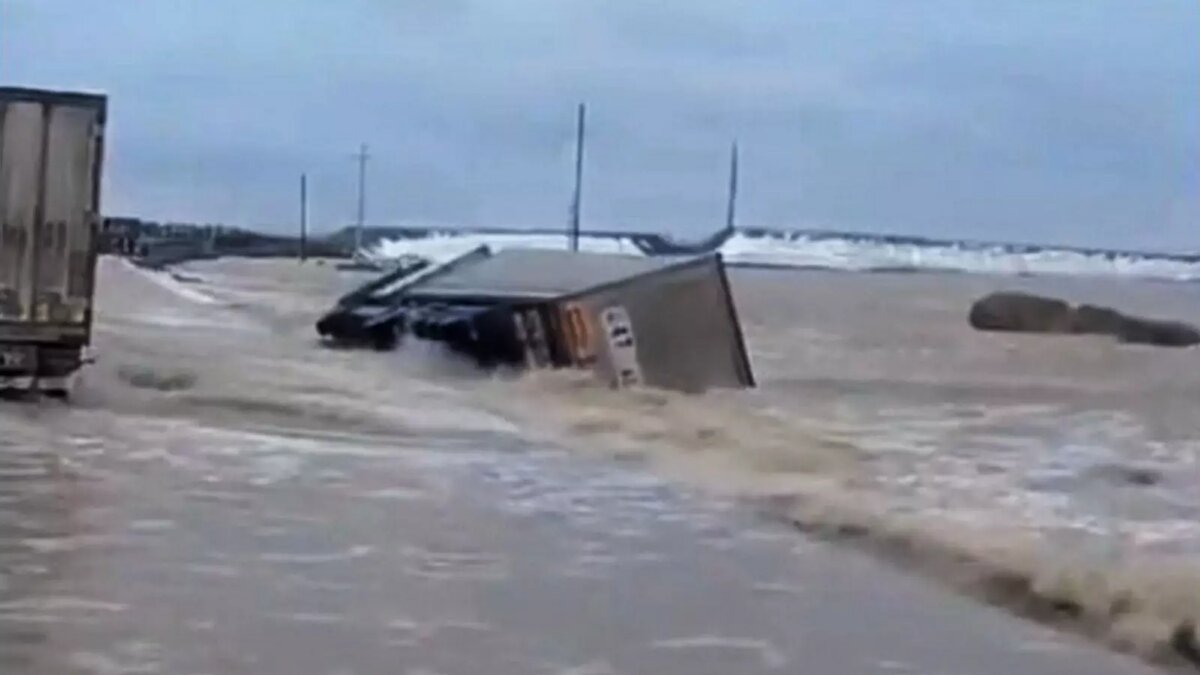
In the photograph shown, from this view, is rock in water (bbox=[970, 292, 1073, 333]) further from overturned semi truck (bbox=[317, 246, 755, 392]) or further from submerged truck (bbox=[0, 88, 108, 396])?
submerged truck (bbox=[0, 88, 108, 396])

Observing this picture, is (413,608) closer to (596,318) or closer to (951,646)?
(951,646)

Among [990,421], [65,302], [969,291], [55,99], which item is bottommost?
[969,291]

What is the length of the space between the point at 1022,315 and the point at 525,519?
2043 inches

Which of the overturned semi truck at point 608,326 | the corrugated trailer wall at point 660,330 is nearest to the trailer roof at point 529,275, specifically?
the overturned semi truck at point 608,326

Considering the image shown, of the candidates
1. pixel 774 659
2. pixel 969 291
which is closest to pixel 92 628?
pixel 774 659

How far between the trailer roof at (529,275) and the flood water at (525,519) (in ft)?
7.33

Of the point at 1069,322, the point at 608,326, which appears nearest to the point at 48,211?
the point at 608,326

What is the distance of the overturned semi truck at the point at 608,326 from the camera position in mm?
26219

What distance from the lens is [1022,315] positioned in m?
63.1

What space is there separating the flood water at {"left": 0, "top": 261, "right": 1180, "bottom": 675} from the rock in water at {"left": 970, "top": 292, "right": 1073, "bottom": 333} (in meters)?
32.8

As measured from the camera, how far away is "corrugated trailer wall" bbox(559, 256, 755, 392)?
26.1m

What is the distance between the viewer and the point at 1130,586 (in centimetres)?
1102

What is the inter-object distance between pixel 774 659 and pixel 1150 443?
16124 millimetres

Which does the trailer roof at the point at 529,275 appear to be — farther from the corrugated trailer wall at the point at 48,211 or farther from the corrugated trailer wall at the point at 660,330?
the corrugated trailer wall at the point at 48,211
